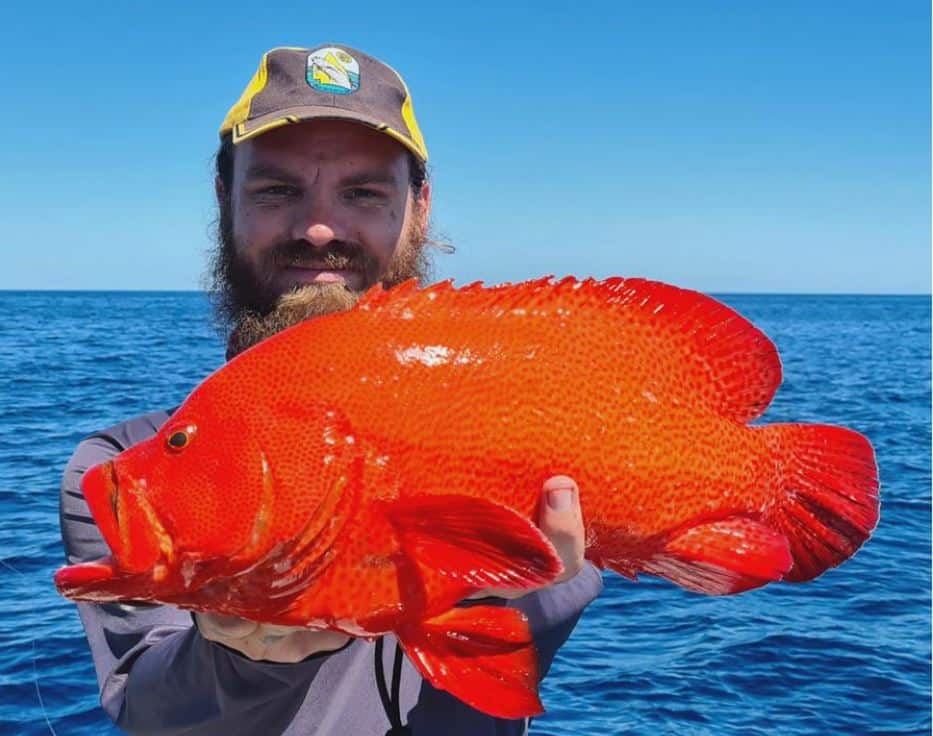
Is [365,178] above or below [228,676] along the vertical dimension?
above

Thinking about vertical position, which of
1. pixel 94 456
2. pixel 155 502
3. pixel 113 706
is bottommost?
pixel 113 706

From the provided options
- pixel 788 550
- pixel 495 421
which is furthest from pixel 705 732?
pixel 495 421

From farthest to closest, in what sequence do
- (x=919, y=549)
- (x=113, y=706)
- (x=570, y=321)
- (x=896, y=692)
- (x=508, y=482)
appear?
(x=919, y=549) → (x=896, y=692) → (x=113, y=706) → (x=570, y=321) → (x=508, y=482)

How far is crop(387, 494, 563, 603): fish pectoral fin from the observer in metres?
1.95

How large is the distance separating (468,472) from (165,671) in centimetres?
117

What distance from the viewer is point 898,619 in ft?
33.9

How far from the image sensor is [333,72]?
136 inches

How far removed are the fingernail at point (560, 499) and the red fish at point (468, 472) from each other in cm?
6

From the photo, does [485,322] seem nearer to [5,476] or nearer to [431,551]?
[431,551]

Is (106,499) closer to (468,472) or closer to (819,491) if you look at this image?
(468,472)

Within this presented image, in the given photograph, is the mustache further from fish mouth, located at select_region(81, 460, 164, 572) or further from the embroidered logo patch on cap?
fish mouth, located at select_region(81, 460, 164, 572)

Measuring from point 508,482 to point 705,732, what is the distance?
6.58 meters

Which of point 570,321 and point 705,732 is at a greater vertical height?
point 570,321

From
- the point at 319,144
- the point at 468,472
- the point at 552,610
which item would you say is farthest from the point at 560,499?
the point at 319,144
